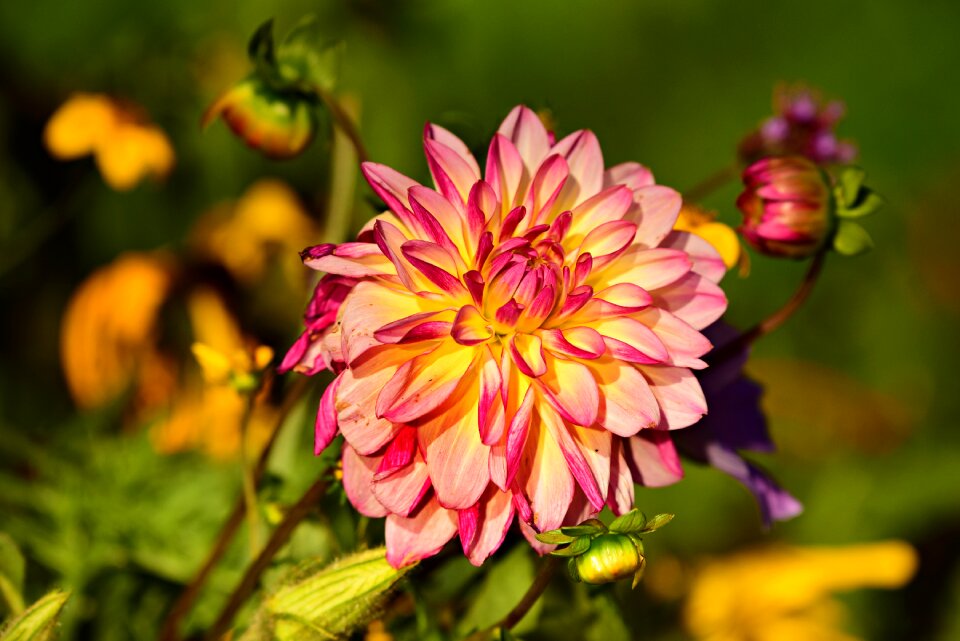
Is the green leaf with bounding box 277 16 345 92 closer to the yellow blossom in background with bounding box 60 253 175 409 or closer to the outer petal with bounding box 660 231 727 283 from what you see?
the outer petal with bounding box 660 231 727 283

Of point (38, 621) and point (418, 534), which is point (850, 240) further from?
point (38, 621)

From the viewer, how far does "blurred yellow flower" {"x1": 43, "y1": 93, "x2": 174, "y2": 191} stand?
583mm

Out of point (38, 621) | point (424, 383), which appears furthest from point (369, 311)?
point (38, 621)

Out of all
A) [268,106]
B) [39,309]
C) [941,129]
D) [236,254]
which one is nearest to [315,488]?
[268,106]

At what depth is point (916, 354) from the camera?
1019 millimetres

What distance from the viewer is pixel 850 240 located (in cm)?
34

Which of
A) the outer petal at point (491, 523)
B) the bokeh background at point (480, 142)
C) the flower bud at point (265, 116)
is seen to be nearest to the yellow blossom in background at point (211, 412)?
the bokeh background at point (480, 142)

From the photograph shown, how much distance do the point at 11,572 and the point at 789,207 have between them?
317 millimetres

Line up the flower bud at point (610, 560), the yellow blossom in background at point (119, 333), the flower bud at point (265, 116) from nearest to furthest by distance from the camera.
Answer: the flower bud at point (610, 560) < the flower bud at point (265, 116) < the yellow blossom in background at point (119, 333)

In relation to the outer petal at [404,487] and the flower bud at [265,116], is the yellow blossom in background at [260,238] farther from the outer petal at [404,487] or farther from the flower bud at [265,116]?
the outer petal at [404,487]

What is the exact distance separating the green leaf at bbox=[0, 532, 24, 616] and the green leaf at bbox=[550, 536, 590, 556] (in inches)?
8.3

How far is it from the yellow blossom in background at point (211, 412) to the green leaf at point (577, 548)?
0.94ft

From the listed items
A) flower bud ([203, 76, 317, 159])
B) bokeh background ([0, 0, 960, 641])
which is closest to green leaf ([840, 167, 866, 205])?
bokeh background ([0, 0, 960, 641])

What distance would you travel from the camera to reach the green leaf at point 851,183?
0.35m
